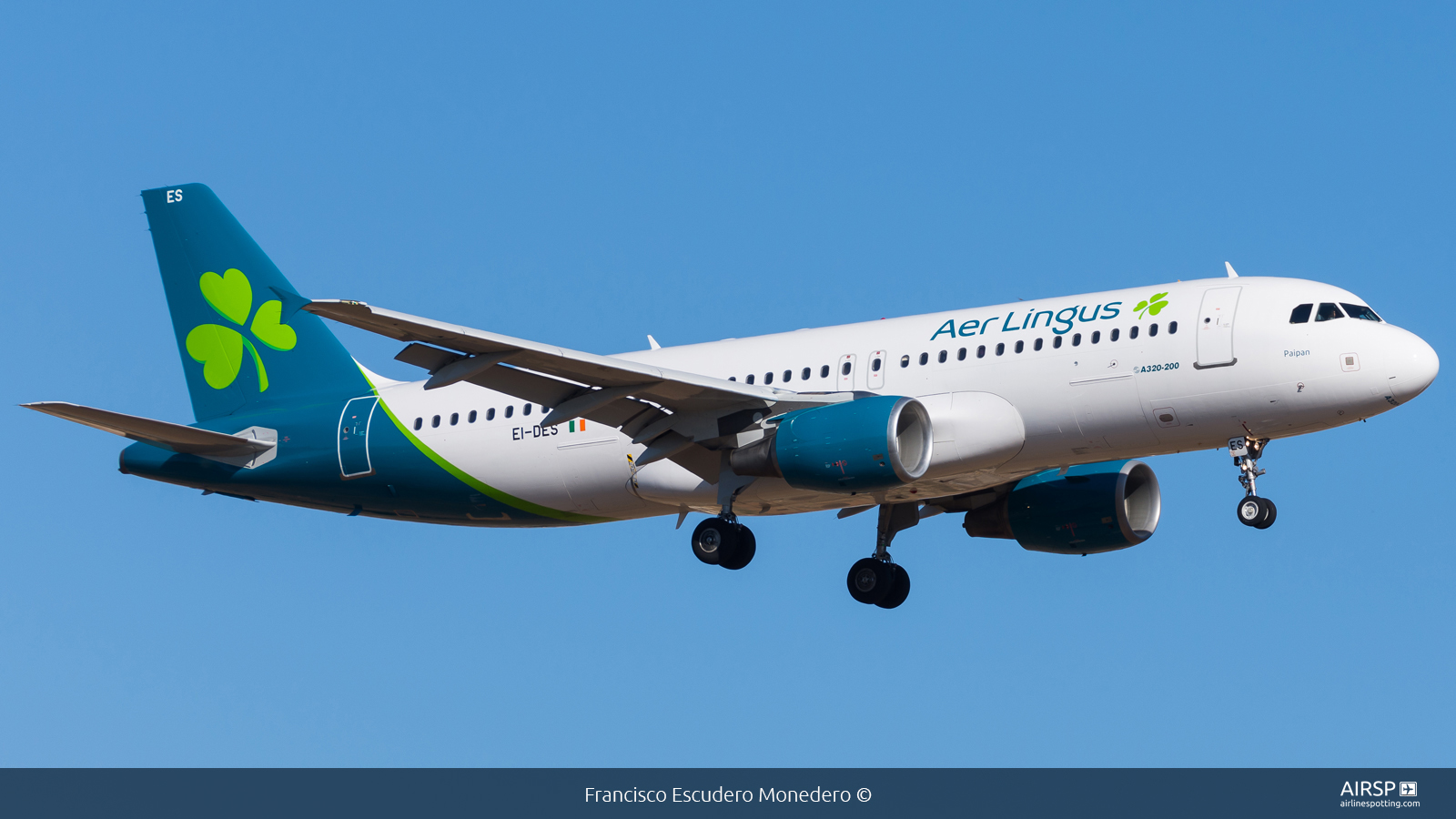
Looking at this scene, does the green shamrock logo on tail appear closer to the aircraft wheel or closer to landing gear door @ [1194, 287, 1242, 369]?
landing gear door @ [1194, 287, 1242, 369]

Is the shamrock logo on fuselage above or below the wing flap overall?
above

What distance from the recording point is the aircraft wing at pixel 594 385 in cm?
2550

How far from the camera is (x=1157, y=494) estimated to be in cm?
3441

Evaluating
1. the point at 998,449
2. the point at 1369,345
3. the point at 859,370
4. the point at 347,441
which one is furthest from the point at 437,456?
the point at 1369,345

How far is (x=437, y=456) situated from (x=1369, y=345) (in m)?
17.5

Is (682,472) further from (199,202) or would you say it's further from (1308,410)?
(199,202)

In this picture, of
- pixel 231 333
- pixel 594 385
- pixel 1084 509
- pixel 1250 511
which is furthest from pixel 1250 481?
pixel 231 333

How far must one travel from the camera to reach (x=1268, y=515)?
2825 centimetres

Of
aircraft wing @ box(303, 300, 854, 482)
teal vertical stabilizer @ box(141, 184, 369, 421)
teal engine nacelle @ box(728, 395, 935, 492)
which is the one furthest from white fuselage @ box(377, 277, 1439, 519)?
teal vertical stabilizer @ box(141, 184, 369, 421)

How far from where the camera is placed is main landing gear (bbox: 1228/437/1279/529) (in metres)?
28.3

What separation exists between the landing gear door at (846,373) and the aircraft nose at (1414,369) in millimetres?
9133

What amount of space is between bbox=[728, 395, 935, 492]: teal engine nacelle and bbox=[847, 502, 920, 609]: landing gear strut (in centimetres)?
550

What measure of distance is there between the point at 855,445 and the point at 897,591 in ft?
23.7

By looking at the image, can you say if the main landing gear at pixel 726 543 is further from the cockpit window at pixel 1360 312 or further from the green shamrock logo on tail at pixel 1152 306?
the cockpit window at pixel 1360 312
